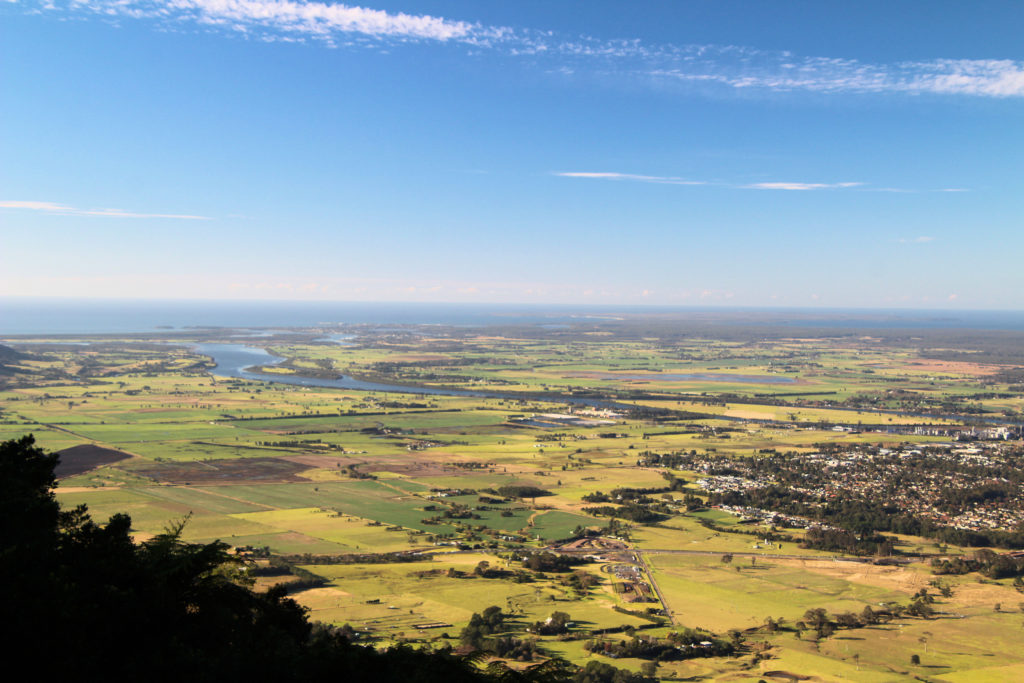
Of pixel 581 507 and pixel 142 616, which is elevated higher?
pixel 142 616

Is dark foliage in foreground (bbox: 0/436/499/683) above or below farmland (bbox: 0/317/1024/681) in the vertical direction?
above

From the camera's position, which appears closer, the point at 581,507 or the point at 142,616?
the point at 142,616

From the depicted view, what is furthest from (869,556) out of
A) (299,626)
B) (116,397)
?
(116,397)

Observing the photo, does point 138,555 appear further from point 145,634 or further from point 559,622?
point 559,622

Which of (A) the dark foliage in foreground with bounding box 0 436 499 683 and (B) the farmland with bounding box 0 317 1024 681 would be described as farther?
(B) the farmland with bounding box 0 317 1024 681
